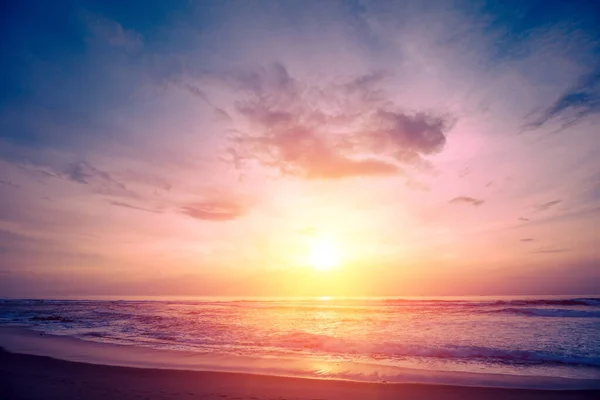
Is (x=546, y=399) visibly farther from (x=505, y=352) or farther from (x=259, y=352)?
(x=259, y=352)

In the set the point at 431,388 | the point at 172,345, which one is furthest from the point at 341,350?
the point at 172,345

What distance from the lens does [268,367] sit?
42.1ft

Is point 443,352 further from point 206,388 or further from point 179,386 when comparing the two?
point 179,386

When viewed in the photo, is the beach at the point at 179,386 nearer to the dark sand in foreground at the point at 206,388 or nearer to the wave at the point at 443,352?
the dark sand in foreground at the point at 206,388

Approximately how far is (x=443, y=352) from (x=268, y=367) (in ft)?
27.7

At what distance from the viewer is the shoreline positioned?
11.0 meters

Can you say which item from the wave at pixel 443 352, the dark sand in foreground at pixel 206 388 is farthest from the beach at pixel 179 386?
the wave at pixel 443 352

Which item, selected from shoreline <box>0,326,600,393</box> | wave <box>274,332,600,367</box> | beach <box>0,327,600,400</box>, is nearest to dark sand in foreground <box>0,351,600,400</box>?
beach <box>0,327,600,400</box>

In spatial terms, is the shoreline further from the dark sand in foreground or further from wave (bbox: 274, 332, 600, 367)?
wave (bbox: 274, 332, 600, 367)

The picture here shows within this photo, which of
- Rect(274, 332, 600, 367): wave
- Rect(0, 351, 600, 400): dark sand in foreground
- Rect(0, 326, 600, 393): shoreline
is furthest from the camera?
Rect(274, 332, 600, 367): wave

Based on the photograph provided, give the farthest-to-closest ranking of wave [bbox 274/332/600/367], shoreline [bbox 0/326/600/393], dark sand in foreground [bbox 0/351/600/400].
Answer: wave [bbox 274/332/600/367]
shoreline [bbox 0/326/600/393]
dark sand in foreground [bbox 0/351/600/400]

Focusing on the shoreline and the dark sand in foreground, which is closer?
the dark sand in foreground

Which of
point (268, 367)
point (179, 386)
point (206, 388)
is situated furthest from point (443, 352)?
point (179, 386)

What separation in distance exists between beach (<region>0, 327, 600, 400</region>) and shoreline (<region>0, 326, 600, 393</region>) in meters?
0.18
